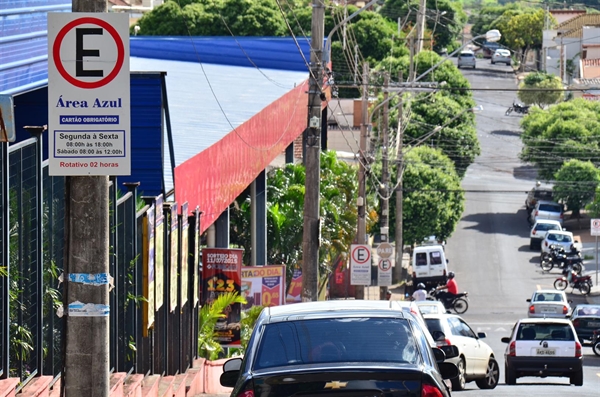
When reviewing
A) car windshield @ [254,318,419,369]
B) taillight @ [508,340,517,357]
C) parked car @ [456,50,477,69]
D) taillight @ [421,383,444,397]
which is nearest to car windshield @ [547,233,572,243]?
taillight @ [508,340,517,357]

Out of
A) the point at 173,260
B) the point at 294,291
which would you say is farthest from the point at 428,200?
the point at 173,260

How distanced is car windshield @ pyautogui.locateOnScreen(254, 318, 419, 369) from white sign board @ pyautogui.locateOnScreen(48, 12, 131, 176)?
1832 millimetres

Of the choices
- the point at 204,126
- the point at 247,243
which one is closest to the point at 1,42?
the point at 204,126

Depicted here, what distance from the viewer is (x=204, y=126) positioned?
23234 millimetres

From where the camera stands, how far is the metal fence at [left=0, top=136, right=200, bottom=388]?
380 inches

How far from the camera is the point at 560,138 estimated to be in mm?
72875

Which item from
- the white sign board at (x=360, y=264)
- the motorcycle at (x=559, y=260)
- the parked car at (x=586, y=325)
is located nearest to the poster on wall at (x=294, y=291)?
the white sign board at (x=360, y=264)

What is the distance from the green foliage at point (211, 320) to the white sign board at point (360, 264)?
41.0 ft

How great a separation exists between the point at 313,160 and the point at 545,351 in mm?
5742

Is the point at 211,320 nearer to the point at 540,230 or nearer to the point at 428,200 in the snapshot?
the point at 428,200

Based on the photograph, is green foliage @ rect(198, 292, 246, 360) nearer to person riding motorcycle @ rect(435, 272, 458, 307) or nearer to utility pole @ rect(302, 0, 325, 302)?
utility pole @ rect(302, 0, 325, 302)

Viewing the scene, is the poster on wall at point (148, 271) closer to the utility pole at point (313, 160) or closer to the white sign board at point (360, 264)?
the utility pole at point (313, 160)

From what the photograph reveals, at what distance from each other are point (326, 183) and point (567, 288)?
1734 cm

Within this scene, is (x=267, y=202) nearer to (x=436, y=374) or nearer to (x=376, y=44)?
(x=436, y=374)
